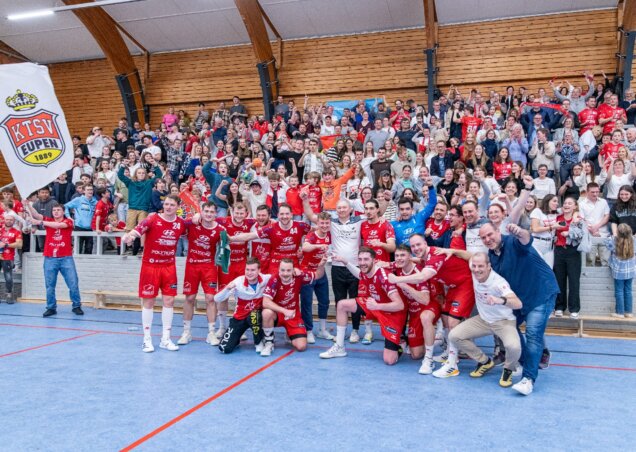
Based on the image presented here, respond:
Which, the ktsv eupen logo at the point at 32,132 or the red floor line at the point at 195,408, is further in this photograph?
the ktsv eupen logo at the point at 32,132

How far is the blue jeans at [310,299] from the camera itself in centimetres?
716

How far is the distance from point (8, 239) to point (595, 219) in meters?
11.5

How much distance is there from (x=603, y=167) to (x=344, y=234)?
19.2 ft

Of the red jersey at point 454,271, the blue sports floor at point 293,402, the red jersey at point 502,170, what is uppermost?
the red jersey at point 502,170

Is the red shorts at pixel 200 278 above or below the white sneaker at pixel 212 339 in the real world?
above

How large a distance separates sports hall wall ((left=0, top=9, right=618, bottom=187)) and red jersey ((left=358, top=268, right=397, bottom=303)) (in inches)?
456

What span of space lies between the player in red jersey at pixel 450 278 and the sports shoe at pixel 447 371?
43 millimetres

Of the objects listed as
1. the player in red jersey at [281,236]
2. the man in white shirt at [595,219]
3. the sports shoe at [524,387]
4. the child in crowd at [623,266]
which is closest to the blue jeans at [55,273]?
the player in red jersey at [281,236]

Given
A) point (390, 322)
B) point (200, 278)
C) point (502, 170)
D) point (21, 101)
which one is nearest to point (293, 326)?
point (390, 322)

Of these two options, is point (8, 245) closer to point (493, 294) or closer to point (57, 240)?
point (57, 240)

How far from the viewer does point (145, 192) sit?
34.4 feet

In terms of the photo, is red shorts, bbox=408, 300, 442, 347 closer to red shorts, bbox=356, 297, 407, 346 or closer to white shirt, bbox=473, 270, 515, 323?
red shorts, bbox=356, 297, 407, 346

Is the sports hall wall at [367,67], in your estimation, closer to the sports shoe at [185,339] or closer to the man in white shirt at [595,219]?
the man in white shirt at [595,219]

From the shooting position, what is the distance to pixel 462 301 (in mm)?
5895
